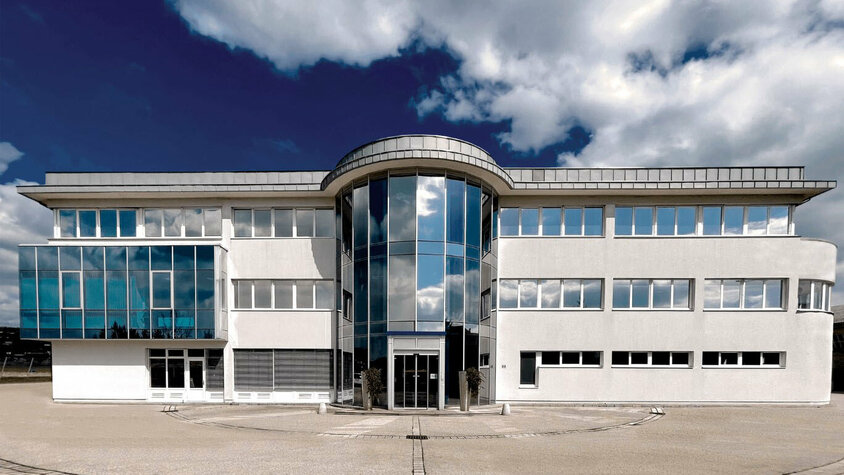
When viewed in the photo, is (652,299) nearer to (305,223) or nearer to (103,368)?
(305,223)

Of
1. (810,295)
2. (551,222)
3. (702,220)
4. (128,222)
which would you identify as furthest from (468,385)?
(128,222)

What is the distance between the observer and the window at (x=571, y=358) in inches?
849

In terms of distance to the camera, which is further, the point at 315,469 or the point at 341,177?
the point at 341,177

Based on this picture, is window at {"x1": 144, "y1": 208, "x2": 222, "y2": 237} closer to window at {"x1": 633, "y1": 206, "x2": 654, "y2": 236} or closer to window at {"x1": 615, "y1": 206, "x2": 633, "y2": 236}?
window at {"x1": 615, "y1": 206, "x2": 633, "y2": 236}

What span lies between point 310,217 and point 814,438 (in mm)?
21976

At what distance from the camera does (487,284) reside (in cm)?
2133

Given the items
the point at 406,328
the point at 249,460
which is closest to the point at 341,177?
the point at 406,328

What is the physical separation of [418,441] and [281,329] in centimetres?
1172


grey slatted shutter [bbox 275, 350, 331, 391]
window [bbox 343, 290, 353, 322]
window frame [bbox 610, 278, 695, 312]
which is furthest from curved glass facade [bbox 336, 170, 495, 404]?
window frame [bbox 610, 278, 695, 312]

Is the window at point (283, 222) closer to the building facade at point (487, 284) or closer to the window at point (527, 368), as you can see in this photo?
the building facade at point (487, 284)

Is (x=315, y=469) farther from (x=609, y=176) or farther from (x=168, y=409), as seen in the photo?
(x=609, y=176)

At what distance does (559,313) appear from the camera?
2173 centimetres

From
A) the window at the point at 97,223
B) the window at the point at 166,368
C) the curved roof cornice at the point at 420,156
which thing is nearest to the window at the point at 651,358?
the curved roof cornice at the point at 420,156

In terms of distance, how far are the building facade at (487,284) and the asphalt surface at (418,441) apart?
206cm
